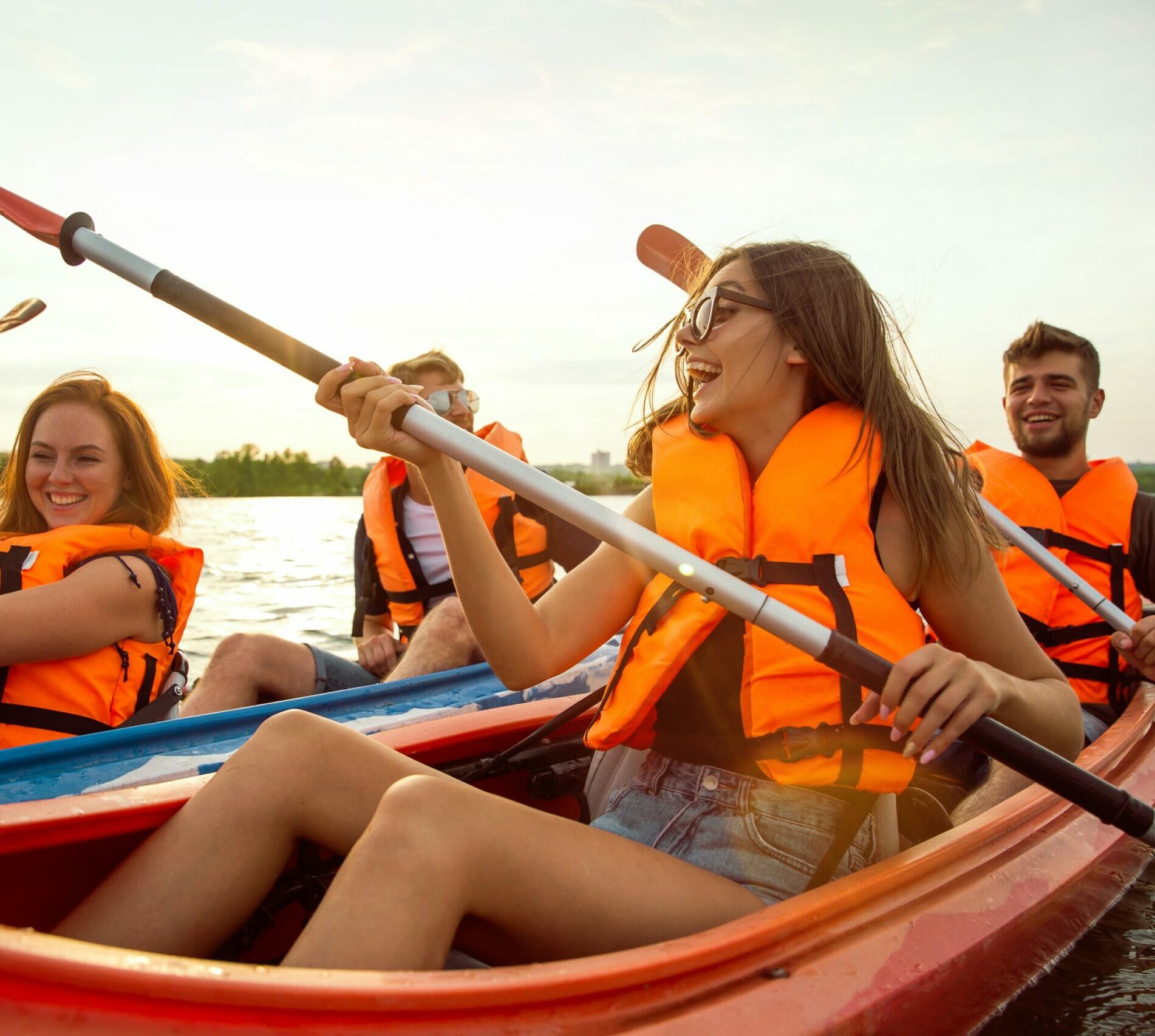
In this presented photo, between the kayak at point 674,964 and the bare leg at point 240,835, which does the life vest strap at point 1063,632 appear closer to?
the kayak at point 674,964

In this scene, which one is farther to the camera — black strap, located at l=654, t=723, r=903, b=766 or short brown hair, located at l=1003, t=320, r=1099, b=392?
short brown hair, located at l=1003, t=320, r=1099, b=392

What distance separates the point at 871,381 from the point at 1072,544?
2.24 meters

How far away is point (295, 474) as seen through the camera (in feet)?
139

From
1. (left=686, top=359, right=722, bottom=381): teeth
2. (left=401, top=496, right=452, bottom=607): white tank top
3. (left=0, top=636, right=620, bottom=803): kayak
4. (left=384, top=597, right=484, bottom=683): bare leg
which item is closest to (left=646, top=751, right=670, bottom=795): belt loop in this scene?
(left=686, top=359, right=722, bottom=381): teeth

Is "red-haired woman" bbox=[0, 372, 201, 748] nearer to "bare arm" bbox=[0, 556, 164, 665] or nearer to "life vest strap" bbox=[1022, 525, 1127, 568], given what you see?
"bare arm" bbox=[0, 556, 164, 665]

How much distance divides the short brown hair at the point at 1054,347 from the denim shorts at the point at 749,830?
2807 mm

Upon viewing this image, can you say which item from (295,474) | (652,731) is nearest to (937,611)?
(652,731)

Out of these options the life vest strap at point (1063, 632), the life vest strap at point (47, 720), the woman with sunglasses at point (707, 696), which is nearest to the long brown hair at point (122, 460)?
the life vest strap at point (47, 720)

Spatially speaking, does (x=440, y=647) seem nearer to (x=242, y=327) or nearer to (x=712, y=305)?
(x=242, y=327)

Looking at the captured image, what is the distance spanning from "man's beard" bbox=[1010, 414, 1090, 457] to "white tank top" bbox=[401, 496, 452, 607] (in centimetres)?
249

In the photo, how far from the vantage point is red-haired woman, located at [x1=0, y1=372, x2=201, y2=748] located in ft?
7.75

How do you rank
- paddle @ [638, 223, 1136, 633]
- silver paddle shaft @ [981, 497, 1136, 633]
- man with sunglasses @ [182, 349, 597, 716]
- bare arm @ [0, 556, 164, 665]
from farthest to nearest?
man with sunglasses @ [182, 349, 597, 716]
silver paddle shaft @ [981, 497, 1136, 633]
paddle @ [638, 223, 1136, 633]
bare arm @ [0, 556, 164, 665]

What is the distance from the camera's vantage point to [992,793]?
2490mm

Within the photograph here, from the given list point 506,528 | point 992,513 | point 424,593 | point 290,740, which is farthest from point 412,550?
point 290,740
